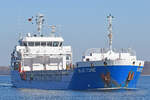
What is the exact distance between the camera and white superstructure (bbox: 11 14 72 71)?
3285 inches

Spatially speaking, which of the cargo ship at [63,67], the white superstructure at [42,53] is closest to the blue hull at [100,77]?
the cargo ship at [63,67]

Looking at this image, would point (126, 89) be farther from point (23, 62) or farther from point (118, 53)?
point (23, 62)

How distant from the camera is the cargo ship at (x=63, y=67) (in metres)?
67.0

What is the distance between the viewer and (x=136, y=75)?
229 ft

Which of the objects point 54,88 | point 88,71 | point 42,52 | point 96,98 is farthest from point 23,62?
point 96,98

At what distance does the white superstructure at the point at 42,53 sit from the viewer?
83.4 m

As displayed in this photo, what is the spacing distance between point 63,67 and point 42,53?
3.54 m

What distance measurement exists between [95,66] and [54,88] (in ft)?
33.4

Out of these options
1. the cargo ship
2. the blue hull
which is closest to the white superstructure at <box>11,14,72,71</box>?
the cargo ship

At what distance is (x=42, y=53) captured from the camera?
A: 83.3 meters

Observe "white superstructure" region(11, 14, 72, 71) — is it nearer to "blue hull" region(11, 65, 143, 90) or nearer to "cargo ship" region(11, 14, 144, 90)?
"cargo ship" region(11, 14, 144, 90)

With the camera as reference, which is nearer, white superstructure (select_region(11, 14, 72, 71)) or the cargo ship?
the cargo ship

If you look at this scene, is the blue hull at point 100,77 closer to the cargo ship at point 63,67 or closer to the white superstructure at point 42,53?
the cargo ship at point 63,67

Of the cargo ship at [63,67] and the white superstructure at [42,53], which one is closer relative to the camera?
the cargo ship at [63,67]
